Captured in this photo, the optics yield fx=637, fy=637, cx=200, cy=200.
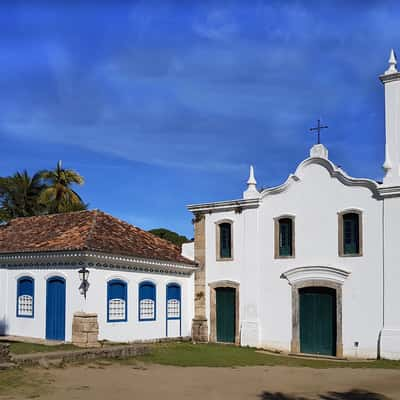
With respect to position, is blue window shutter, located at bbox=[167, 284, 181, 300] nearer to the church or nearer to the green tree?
the church

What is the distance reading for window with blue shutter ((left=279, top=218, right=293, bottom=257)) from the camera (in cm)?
2181

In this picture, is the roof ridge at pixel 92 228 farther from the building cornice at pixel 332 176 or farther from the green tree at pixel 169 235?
the green tree at pixel 169 235

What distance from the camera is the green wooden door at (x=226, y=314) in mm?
22969

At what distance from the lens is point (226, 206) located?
76.2ft

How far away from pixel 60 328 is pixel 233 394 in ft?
31.6

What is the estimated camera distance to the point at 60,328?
66.6 ft

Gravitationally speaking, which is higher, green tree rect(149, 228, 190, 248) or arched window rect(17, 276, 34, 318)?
green tree rect(149, 228, 190, 248)

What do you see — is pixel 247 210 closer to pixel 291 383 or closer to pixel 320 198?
pixel 320 198

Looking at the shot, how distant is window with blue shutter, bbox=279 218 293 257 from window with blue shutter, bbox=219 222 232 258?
2.08 metres

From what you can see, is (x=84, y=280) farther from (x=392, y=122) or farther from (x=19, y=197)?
(x=19, y=197)

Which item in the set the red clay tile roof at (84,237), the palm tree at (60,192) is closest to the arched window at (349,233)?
the red clay tile roof at (84,237)

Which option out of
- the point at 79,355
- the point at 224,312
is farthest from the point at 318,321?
the point at 79,355

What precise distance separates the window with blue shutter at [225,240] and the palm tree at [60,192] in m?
12.4

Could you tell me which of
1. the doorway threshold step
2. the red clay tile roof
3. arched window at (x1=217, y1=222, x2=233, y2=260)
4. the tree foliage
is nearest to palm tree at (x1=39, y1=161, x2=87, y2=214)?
the tree foliage
